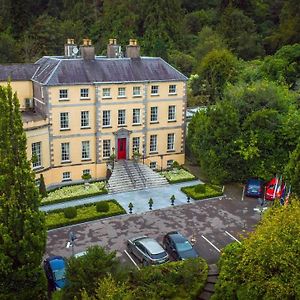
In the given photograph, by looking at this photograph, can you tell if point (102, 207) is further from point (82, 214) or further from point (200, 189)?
point (200, 189)

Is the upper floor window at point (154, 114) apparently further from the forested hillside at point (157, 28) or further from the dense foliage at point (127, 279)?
the forested hillside at point (157, 28)

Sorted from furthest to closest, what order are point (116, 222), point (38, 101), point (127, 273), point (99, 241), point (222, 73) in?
1. point (222, 73)
2. point (38, 101)
3. point (116, 222)
4. point (99, 241)
5. point (127, 273)

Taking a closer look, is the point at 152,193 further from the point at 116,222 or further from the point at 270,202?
the point at 270,202

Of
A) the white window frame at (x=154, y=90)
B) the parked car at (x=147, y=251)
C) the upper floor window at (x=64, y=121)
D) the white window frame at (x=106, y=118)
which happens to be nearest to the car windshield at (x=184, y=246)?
the parked car at (x=147, y=251)

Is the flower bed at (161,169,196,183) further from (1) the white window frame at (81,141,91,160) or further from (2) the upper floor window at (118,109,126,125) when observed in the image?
(1) the white window frame at (81,141,91,160)

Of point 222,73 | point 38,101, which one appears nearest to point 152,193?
point 38,101

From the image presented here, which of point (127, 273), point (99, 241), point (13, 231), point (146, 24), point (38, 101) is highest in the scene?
point (146, 24)

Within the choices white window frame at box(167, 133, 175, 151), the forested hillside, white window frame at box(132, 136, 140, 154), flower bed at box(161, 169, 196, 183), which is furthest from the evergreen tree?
the forested hillside

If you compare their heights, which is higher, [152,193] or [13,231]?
[13,231]
